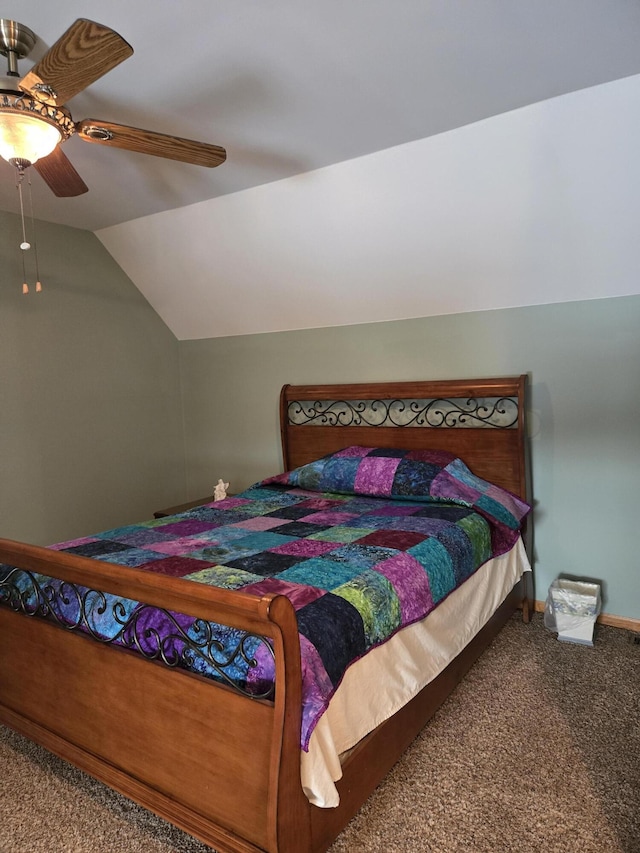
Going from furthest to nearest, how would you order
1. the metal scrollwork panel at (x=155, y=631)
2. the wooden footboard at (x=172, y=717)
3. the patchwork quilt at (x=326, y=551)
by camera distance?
the patchwork quilt at (x=326, y=551), the metal scrollwork panel at (x=155, y=631), the wooden footboard at (x=172, y=717)

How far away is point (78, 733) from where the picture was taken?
6.24 ft

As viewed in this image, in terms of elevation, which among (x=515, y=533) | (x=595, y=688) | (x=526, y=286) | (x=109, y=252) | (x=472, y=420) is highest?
(x=109, y=252)

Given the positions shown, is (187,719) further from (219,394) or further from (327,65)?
(219,394)

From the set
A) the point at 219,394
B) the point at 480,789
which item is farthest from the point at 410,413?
the point at 480,789

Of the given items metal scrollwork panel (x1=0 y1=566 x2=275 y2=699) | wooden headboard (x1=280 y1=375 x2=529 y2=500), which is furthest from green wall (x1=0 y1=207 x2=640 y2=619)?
metal scrollwork panel (x1=0 y1=566 x2=275 y2=699)

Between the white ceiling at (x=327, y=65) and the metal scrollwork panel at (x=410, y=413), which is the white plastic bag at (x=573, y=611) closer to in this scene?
the metal scrollwork panel at (x=410, y=413)

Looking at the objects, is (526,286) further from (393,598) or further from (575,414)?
Result: (393,598)

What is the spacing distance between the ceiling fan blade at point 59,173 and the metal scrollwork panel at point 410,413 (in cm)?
207

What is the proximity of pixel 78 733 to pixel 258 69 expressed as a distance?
7.50 feet

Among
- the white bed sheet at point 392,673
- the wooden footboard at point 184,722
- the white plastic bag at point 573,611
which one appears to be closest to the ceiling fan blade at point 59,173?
the wooden footboard at point 184,722

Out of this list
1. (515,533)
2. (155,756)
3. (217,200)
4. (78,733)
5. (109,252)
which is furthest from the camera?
(109,252)

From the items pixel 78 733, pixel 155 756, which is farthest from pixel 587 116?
pixel 78 733

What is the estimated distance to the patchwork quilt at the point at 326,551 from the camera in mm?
1633

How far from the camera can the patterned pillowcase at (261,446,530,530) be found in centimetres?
291
